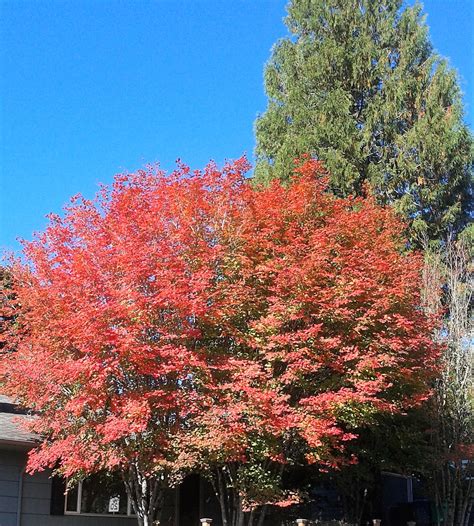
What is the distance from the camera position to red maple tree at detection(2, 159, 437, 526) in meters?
11.5

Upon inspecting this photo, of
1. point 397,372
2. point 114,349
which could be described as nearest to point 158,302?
point 114,349

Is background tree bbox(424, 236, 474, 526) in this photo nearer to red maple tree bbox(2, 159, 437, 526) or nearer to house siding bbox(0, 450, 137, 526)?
red maple tree bbox(2, 159, 437, 526)

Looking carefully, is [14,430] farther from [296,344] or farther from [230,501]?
[296,344]

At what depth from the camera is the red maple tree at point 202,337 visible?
37.8 feet

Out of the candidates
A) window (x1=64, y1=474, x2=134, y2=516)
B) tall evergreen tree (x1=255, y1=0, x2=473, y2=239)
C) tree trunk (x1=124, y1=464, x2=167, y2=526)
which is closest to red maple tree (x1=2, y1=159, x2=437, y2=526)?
tree trunk (x1=124, y1=464, x2=167, y2=526)

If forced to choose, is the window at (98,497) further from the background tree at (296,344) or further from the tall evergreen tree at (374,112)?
the tall evergreen tree at (374,112)

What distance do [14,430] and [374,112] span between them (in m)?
16.2

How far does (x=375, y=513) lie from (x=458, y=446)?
4.68m

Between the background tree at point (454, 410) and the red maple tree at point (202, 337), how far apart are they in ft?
12.0

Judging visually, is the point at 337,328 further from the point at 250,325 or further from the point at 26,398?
the point at 26,398

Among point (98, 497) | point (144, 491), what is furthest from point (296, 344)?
point (98, 497)

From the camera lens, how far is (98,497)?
15383 mm

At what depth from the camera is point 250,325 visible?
12500mm

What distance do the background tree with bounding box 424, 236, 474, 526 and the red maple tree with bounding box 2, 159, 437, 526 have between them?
3644 millimetres
